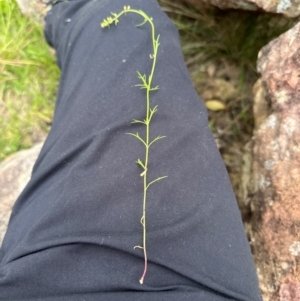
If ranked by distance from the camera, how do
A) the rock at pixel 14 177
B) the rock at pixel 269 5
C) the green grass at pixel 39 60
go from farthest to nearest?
the green grass at pixel 39 60 < the rock at pixel 14 177 < the rock at pixel 269 5

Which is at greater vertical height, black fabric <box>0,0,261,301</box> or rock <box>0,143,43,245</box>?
black fabric <box>0,0,261,301</box>

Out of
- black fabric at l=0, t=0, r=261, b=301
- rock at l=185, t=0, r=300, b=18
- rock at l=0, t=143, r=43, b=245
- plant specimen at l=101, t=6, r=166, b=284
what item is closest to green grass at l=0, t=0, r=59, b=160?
rock at l=0, t=143, r=43, b=245

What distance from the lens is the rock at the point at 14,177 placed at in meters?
1.43

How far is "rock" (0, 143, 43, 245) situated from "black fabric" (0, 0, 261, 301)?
0.37 metres

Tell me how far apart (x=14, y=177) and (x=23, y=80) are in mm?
469

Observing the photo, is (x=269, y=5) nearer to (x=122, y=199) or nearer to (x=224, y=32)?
(x=224, y=32)

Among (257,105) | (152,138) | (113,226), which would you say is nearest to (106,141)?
(152,138)

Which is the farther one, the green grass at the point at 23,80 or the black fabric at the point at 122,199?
the green grass at the point at 23,80

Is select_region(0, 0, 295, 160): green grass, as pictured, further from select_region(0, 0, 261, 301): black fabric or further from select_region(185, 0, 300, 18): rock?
select_region(0, 0, 261, 301): black fabric

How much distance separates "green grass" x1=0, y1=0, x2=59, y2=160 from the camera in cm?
163

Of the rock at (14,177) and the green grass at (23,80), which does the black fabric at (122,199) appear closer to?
the rock at (14,177)

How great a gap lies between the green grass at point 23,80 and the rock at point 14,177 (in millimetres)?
123

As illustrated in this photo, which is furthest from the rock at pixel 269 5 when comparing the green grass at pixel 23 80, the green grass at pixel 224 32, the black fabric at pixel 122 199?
the green grass at pixel 23 80

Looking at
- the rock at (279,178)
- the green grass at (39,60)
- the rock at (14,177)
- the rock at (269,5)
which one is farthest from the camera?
the green grass at (39,60)
